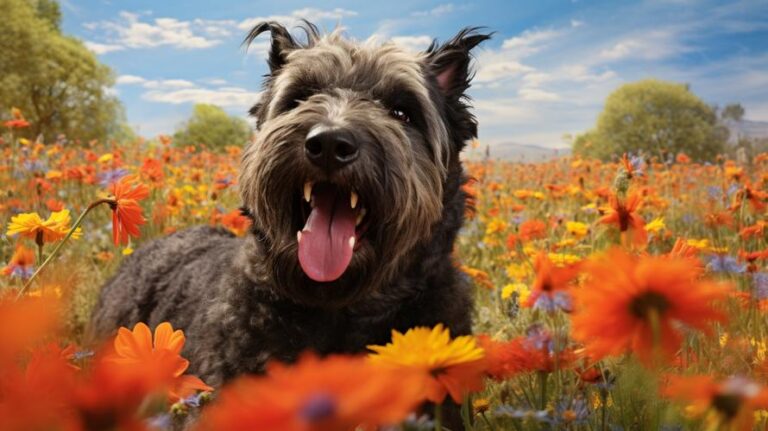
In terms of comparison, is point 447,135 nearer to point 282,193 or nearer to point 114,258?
point 282,193

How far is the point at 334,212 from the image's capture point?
2938 mm

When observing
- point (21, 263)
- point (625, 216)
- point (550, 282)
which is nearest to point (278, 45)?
point (21, 263)

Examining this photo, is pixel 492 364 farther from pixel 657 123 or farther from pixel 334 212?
pixel 657 123

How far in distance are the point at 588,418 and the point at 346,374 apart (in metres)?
1.38

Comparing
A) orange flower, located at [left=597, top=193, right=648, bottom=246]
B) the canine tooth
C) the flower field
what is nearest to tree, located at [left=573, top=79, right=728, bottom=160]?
the flower field

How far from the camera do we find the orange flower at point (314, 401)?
40cm

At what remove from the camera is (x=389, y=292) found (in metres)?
2.96

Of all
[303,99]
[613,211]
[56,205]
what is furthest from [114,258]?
[613,211]

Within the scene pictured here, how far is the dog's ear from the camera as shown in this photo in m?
3.57

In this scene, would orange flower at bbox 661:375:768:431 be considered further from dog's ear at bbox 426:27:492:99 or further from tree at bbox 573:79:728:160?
tree at bbox 573:79:728:160

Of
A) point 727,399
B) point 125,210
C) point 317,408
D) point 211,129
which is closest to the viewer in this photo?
point 317,408

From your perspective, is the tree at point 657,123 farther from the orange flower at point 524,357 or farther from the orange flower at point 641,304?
the orange flower at point 641,304

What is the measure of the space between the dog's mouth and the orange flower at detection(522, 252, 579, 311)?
1.19m

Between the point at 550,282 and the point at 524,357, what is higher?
the point at 550,282
